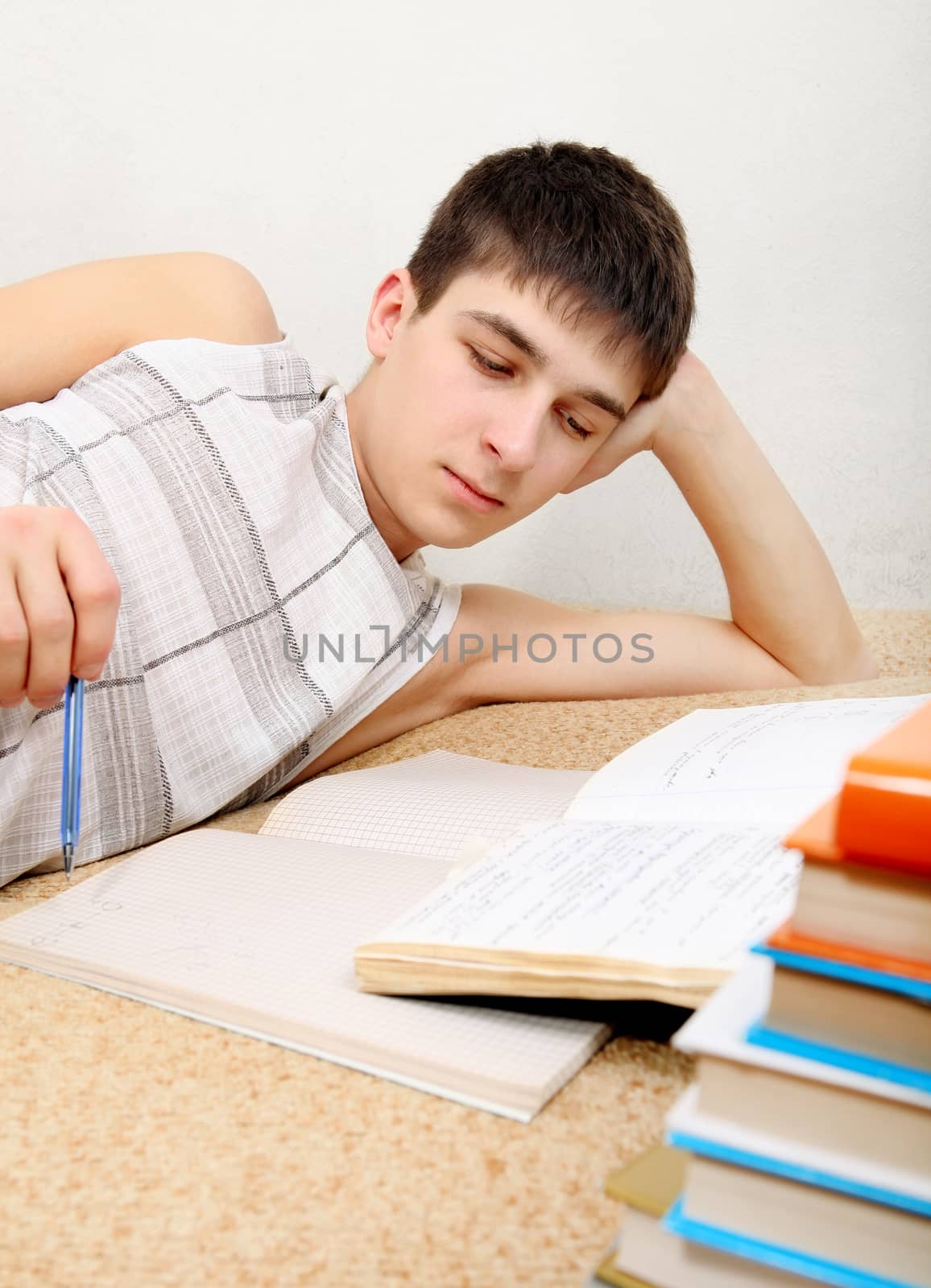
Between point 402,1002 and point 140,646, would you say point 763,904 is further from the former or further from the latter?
point 140,646

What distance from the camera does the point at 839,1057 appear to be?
28cm

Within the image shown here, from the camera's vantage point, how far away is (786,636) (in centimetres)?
122

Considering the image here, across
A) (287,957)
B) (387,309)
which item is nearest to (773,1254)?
(287,957)

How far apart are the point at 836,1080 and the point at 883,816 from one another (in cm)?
7

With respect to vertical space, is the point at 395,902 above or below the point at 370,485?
below

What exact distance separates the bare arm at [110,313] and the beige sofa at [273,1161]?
0.70m

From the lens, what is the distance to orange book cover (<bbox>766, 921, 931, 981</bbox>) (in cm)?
27

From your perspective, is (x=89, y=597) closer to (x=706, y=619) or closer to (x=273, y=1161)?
(x=273, y=1161)

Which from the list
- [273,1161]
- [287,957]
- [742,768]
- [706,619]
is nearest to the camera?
[273,1161]

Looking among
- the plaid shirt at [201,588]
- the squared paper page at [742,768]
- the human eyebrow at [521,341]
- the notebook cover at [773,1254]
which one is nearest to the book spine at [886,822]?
the notebook cover at [773,1254]

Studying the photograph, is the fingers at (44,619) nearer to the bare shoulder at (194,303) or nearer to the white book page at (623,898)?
the white book page at (623,898)

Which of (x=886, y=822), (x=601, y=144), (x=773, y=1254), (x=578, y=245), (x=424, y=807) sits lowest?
(x=424, y=807)

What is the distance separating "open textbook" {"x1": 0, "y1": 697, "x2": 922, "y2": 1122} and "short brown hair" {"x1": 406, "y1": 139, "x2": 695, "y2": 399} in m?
0.40

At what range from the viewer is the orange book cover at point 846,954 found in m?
0.27
